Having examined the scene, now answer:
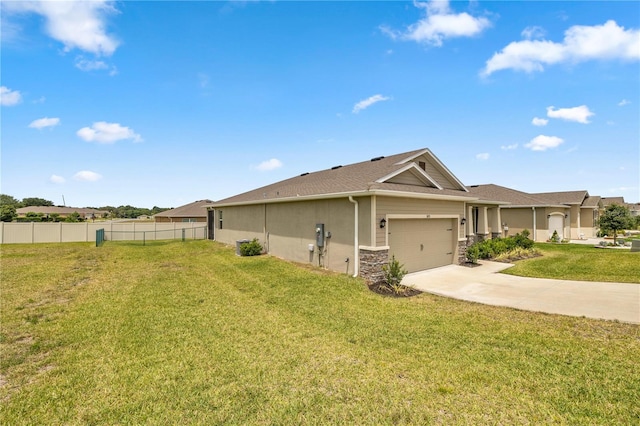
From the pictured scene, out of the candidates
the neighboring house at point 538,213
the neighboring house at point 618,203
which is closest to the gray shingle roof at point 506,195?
the neighboring house at point 538,213

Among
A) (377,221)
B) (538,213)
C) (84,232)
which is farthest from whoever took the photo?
(84,232)

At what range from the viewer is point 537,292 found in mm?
7398

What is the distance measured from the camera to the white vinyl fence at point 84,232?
2078 cm

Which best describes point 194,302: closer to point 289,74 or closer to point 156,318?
point 156,318

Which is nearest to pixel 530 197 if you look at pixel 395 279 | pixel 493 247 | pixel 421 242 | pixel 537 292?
pixel 493 247

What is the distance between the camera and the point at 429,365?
370cm

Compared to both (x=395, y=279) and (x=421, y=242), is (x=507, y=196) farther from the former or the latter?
(x=395, y=279)

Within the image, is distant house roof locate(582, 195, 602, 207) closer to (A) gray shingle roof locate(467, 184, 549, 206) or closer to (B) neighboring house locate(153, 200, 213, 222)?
(A) gray shingle roof locate(467, 184, 549, 206)

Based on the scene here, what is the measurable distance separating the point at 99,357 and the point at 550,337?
7027mm

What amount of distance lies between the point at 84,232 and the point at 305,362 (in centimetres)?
2582

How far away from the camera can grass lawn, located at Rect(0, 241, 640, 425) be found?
283 cm

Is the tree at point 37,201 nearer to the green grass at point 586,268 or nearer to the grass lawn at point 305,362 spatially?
the grass lawn at point 305,362

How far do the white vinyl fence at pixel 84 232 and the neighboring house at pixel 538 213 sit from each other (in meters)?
23.8

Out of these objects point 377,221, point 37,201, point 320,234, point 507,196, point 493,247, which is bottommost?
point 493,247
